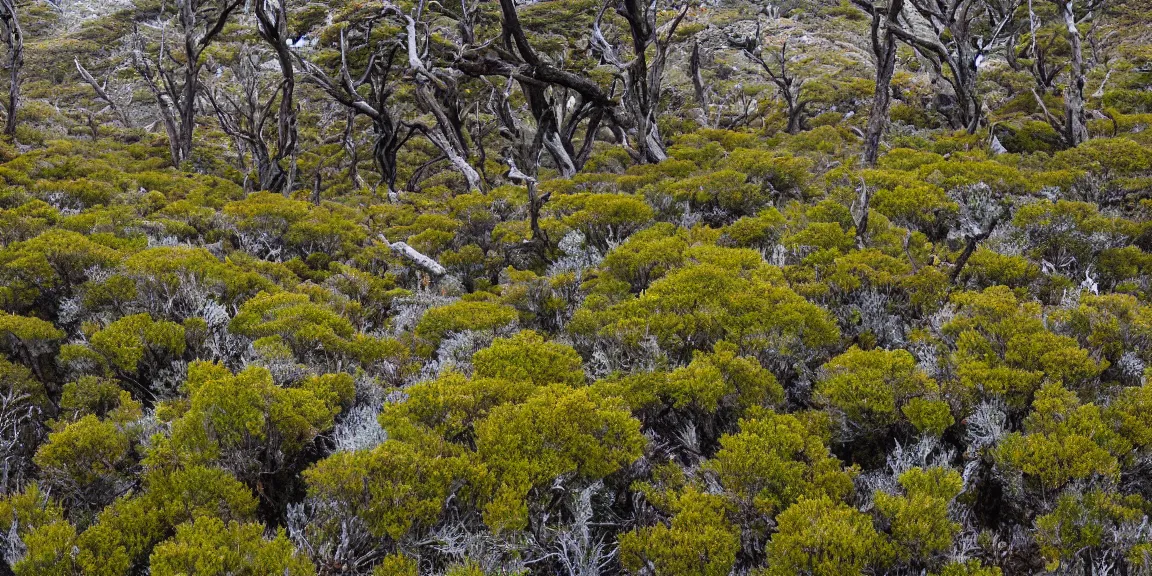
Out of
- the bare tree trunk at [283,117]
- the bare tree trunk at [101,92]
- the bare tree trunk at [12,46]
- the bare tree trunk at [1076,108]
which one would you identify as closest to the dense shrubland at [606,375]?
the bare tree trunk at [1076,108]

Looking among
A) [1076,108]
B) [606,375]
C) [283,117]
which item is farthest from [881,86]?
[283,117]

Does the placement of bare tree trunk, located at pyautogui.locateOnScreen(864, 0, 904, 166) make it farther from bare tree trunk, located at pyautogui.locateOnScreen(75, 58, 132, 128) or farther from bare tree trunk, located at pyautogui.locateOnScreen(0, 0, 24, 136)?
bare tree trunk, located at pyautogui.locateOnScreen(0, 0, 24, 136)

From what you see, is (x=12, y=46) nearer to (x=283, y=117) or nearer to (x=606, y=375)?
(x=283, y=117)

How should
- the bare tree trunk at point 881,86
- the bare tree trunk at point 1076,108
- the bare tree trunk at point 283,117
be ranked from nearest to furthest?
the bare tree trunk at point 881,86, the bare tree trunk at point 1076,108, the bare tree trunk at point 283,117

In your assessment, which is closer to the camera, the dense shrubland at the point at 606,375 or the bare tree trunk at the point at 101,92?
the dense shrubland at the point at 606,375

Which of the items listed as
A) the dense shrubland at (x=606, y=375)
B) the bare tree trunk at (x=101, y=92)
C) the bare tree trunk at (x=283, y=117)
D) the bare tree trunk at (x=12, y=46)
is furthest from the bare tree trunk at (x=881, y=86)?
the bare tree trunk at (x=12, y=46)

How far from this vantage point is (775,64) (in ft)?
105

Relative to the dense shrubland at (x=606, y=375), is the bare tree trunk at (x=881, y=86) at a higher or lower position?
higher

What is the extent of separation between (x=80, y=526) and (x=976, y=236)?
7090mm

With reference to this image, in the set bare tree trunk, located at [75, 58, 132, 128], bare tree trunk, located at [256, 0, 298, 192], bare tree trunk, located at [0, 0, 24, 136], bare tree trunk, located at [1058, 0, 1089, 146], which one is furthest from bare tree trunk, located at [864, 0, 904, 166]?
bare tree trunk, located at [0, 0, 24, 136]

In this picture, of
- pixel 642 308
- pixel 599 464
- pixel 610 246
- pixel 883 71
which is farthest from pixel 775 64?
pixel 599 464

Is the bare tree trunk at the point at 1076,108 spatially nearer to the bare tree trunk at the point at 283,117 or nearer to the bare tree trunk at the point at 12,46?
the bare tree trunk at the point at 283,117

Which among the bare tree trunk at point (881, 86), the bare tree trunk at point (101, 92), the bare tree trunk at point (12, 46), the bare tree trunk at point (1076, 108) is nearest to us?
the bare tree trunk at point (881, 86)

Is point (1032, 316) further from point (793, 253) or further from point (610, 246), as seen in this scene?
point (610, 246)
